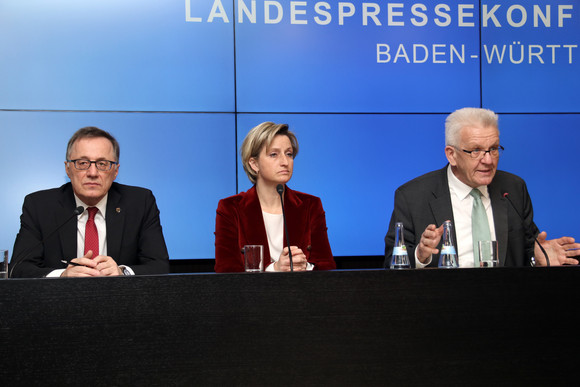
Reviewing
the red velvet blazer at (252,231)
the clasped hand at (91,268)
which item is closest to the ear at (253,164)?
the red velvet blazer at (252,231)

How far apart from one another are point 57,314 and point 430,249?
1.28m

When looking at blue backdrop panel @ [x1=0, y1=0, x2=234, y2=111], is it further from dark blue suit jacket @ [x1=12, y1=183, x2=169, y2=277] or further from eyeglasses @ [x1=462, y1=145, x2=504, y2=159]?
eyeglasses @ [x1=462, y1=145, x2=504, y2=159]

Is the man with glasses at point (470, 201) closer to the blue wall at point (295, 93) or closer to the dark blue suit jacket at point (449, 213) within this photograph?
the dark blue suit jacket at point (449, 213)

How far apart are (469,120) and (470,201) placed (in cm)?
36

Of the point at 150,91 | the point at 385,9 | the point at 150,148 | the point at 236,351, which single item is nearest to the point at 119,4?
the point at 150,91

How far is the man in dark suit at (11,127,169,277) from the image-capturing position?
249cm

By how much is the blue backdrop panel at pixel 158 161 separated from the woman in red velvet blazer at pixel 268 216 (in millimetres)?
670

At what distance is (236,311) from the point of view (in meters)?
1.48

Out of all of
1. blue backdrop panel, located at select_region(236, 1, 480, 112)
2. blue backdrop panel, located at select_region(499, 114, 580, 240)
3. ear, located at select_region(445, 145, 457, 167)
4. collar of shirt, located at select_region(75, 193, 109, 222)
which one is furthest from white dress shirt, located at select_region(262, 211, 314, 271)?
blue backdrop panel, located at select_region(499, 114, 580, 240)

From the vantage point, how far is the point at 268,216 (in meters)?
2.78

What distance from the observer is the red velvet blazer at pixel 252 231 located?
269 cm

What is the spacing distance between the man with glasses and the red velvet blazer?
1.19 ft

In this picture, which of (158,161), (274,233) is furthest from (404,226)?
(158,161)

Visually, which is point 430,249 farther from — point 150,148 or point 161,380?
point 150,148
